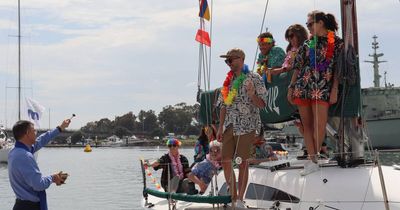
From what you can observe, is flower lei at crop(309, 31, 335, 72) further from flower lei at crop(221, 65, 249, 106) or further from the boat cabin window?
the boat cabin window

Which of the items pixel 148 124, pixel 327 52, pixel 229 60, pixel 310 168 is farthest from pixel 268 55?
pixel 148 124

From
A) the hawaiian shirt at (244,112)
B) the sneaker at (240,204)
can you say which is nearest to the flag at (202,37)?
the hawaiian shirt at (244,112)

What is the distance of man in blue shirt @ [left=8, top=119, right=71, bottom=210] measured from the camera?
5980mm

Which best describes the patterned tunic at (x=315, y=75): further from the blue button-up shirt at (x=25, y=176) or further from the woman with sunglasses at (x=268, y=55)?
the blue button-up shirt at (x=25, y=176)

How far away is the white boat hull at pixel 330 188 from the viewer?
19.6ft

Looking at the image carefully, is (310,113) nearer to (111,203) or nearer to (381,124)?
(111,203)

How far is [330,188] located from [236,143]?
1.38m

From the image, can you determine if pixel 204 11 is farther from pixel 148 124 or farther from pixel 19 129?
pixel 148 124

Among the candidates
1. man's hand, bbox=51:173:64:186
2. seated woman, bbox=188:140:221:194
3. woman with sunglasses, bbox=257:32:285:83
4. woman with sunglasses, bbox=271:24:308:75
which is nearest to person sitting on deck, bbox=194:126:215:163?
seated woman, bbox=188:140:221:194

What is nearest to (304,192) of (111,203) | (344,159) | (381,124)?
(344,159)

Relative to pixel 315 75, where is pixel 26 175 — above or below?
below

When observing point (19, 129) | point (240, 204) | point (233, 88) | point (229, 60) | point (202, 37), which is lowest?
point (240, 204)

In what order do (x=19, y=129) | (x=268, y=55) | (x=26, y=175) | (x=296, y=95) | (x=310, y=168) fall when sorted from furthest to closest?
(x=268, y=55)
(x=296, y=95)
(x=310, y=168)
(x=19, y=129)
(x=26, y=175)

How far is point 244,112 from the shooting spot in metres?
7.19
